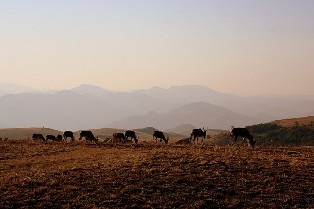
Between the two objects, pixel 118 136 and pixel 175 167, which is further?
pixel 118 136

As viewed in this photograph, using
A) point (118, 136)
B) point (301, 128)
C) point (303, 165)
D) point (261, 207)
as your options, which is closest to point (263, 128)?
point (301, 128)

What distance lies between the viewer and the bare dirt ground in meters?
21.5

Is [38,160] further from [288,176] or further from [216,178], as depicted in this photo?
[288,176]

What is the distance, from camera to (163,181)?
953 inches

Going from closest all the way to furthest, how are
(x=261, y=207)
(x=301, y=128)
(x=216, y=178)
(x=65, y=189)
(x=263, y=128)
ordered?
1. (x=261, y=207)
2. (x=65, y=189)
3. (x=216, y=178)
4. (x=301, y=128)
5. (x=263, y=128)

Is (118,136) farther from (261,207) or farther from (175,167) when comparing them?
(261,207)

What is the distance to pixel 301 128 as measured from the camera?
83500mm

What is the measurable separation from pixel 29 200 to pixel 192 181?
971cm

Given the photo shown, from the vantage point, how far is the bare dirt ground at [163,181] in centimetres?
2155

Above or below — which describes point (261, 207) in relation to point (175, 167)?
below

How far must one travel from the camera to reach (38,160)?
32219 mm

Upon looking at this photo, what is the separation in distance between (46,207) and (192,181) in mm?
8846

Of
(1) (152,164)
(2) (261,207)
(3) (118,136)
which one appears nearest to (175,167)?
(1) (152,164)

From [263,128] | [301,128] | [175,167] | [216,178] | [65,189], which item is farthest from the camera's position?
[263,128]
